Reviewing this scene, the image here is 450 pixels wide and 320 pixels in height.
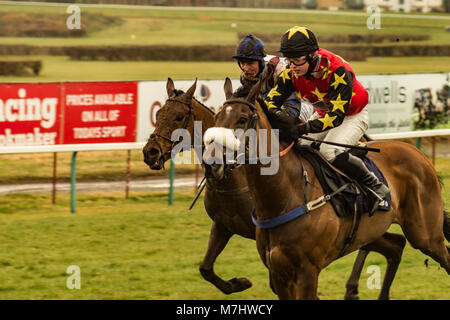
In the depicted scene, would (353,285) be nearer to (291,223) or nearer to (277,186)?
(291,223)

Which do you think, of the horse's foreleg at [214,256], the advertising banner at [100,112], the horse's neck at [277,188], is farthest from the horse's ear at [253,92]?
the advertising banner at [100,112]

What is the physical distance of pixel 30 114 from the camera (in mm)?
9945

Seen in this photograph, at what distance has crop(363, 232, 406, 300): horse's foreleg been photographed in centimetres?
584

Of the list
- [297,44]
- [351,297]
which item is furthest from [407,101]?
[297,44]

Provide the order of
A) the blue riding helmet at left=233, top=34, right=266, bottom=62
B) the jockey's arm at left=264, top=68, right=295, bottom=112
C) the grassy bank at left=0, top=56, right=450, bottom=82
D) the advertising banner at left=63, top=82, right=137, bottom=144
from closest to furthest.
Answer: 1. the jockey's arm at left=264, top=68, right=295, bottom=112
2. the blue riding helmet at left=233, top=34, right=266, bottom=62
3. the advertising banner at left=63, top=82, right=137, bottom=144
4. the grassy bank at left=0, top=56, right=450, bottom=82

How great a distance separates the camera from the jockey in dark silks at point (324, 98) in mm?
4473

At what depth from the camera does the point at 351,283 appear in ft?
19.6

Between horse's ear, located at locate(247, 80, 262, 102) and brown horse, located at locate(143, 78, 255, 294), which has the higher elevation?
horse's ear, located at locate(247, 80, 262, 102)

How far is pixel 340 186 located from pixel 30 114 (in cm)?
613

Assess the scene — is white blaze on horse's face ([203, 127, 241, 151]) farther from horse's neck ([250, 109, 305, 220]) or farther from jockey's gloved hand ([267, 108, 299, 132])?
jockey's gloved hand ([267, 108, 299, 132])

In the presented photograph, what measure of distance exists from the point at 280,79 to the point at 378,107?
7.60 m

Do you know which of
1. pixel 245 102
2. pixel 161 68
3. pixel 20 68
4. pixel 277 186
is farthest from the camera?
pixel 161 68

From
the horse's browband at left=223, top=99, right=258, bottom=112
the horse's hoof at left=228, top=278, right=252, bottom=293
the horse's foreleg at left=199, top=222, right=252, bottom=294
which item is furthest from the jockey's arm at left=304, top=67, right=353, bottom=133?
the horse's hoof at left=228, top=278, right=252, bottom=293
